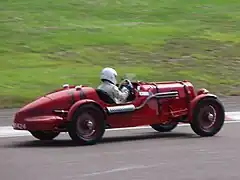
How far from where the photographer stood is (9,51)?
104ft

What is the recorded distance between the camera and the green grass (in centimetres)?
2652

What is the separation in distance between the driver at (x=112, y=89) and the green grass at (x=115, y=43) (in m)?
7.15

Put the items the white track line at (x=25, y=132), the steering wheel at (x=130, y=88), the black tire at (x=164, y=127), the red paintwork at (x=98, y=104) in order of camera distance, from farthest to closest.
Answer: the white track line at (x=25, y=132)
the black tire at (x=164, y=127)
the steering wheel at (x=130, y=88)
the red paintwork at (x=98, y=104)

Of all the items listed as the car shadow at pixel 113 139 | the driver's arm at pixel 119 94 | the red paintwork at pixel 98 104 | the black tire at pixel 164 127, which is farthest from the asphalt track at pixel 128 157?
the driver's arm at pixel 119 94

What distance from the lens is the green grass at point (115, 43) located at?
26516 millimetres

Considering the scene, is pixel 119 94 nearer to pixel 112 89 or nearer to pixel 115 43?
pixel 112 89

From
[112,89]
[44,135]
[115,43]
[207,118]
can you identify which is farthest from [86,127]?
[115,43]

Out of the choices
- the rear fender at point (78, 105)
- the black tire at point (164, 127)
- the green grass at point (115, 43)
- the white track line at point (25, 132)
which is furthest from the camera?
the green grass at point (115, 43)

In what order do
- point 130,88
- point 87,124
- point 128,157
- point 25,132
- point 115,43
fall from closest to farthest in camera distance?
point 128,157 < point 87,124 < point 130,88 < point 25,132 < point 115,43

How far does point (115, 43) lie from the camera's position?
3406cm

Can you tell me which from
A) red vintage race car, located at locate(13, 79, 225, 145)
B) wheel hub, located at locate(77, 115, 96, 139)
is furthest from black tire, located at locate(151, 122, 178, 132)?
wheel hub, located at locate(77, 115, 96, 139)

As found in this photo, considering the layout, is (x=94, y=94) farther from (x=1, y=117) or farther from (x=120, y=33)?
(x=120, y=33)

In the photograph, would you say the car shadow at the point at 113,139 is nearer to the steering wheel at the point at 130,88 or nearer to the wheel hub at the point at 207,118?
the wheel hub at the point at 207,118

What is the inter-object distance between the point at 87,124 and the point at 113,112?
2.05 feet
